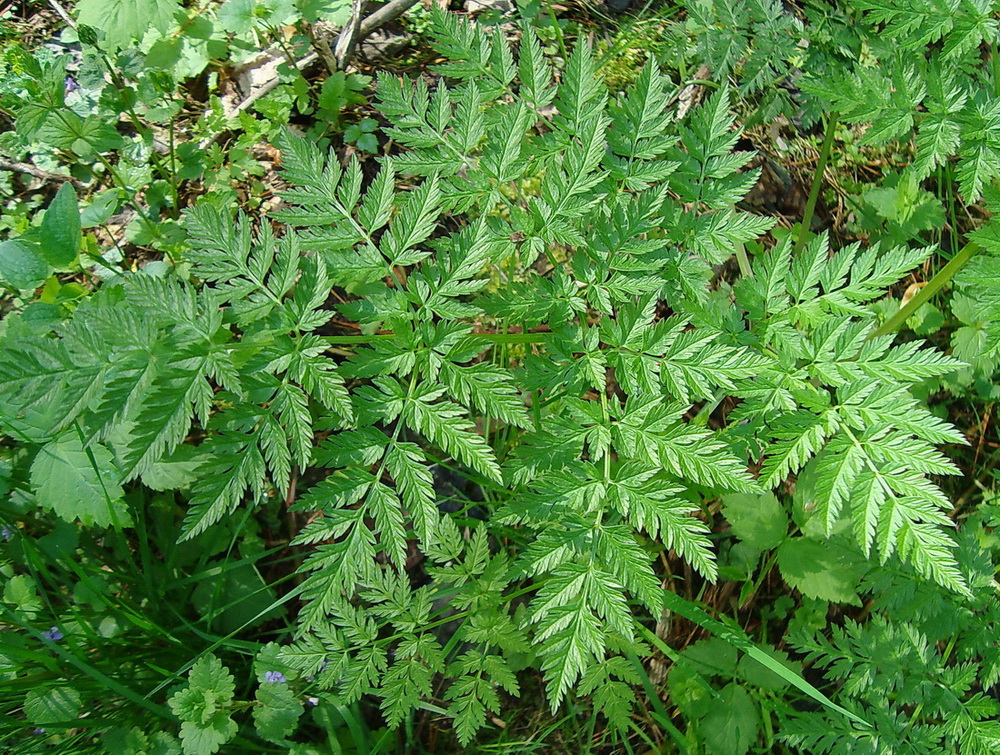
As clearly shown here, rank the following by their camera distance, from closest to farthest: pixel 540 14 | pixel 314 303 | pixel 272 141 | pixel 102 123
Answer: pixel 314 303 → pixel 102 123 → pixel 272 141 → pixel 540 14

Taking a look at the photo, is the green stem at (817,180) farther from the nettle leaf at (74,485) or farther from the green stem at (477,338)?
the nettle leaf at (74,485)

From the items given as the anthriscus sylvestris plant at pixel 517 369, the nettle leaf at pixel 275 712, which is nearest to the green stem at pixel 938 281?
the anthriscus sylvestris plant at pixel 517 369

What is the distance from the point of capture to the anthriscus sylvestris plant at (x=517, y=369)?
169 cm

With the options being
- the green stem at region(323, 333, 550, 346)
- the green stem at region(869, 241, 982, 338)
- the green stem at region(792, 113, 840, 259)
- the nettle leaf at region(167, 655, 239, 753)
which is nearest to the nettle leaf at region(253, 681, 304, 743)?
the nettle leaf at region(167, 655, 239, 753)

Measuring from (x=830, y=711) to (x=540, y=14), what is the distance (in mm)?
3229

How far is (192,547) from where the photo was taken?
8.70 ft

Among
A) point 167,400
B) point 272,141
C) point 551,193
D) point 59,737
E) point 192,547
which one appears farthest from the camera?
point 272,141

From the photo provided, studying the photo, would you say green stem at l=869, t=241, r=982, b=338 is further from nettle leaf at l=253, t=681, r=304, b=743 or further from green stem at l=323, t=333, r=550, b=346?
nettle leaf at l=253, t=681, r=304, b=743

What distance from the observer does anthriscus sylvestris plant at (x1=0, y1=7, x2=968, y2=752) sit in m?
1.69

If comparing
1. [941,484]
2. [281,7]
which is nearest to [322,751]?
[941,484]

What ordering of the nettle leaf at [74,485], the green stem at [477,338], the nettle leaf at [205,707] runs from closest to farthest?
the green stem at [477,338] → the nettle leaf at [205,707] → the nettle leaf at [74,485]

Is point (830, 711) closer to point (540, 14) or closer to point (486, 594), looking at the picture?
point (486, 594)

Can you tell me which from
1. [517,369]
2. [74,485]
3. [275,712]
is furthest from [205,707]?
[517,369]

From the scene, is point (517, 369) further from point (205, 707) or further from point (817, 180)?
point (817, 180)
